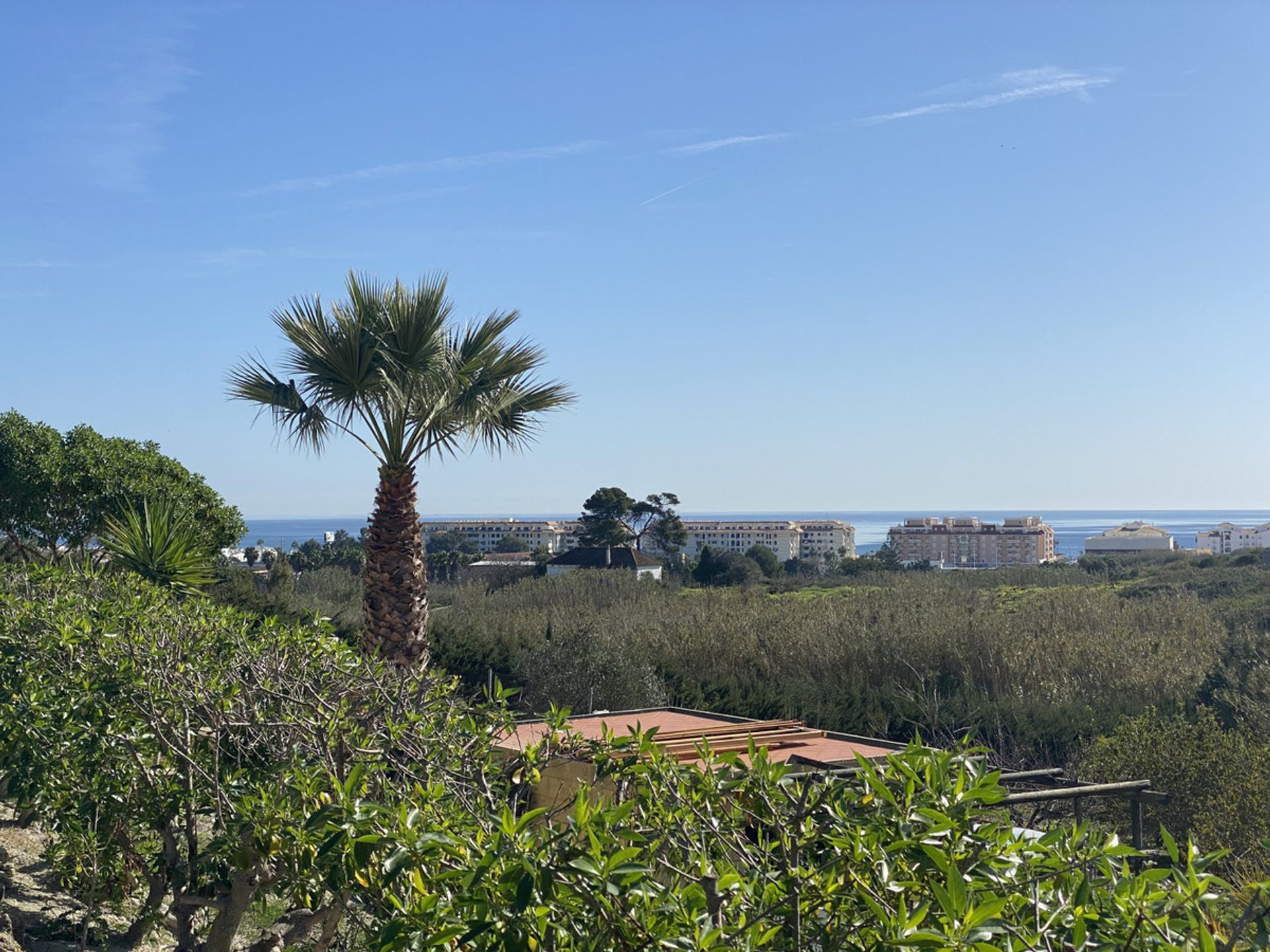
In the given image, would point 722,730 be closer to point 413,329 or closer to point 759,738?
point 759,738

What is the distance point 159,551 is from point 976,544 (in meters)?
92.5

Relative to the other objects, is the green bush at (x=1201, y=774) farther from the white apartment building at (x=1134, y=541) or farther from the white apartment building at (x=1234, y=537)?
the white apartment building at (x=1134, y=541)

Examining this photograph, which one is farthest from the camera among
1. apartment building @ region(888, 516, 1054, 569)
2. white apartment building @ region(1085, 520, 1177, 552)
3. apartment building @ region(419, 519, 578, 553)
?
apartment building @ region(419, 519, 578, 553)

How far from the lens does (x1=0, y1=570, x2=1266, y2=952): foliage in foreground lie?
1.94 m

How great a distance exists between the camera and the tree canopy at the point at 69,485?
16188 millimetres

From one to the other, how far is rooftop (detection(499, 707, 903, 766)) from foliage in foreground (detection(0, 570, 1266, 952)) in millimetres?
3077

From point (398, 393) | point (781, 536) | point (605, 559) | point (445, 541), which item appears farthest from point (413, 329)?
point (781, 536)

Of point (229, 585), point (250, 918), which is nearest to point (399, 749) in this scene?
point (250, 918)

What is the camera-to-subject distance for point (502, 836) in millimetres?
2256

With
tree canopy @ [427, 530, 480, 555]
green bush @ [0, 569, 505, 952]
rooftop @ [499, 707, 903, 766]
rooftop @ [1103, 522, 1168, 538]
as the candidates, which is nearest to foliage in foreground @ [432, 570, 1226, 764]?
rooftop @ [499, 707, 903, 766]

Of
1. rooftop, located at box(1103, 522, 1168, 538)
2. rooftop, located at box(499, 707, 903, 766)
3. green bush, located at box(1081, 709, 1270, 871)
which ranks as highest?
rooftop, located at box(1103, 522, 1168, 538)

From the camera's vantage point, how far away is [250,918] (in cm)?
688

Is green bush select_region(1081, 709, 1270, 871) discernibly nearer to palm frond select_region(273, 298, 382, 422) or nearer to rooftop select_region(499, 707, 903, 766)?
rooftop select_region(499, 707, 903, 766)

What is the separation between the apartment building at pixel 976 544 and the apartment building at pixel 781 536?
5.41 meters
